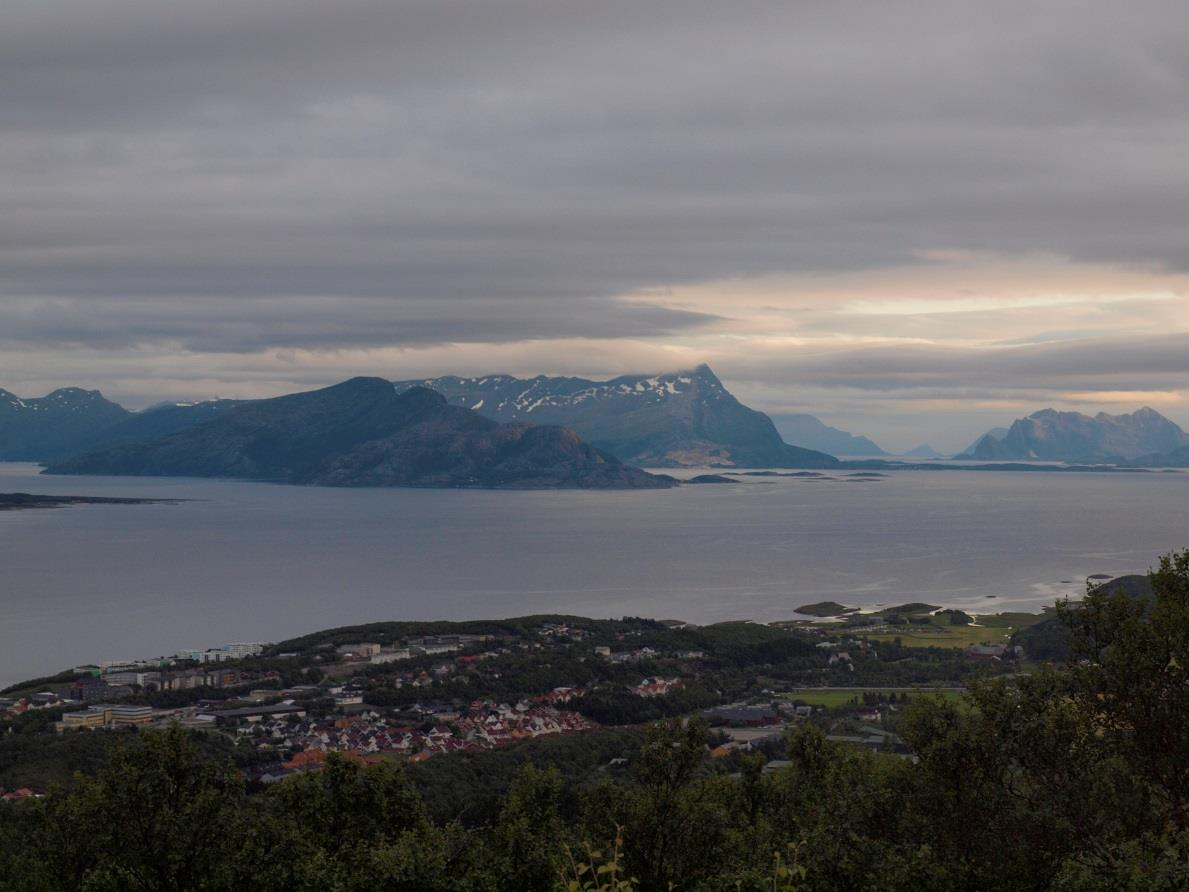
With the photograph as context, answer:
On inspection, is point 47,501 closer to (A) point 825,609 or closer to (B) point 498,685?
(A) point 825,609

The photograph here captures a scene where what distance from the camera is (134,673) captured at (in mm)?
57250

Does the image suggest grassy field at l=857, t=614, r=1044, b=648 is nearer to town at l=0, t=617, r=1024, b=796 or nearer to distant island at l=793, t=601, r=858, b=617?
town at l=0, t=617, r=1024, b=796

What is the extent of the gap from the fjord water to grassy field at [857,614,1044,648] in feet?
28.4

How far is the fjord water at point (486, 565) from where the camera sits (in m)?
83.3

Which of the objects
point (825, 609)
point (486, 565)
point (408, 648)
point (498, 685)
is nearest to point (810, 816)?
point (498, 685)

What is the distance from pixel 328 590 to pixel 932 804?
8548cm

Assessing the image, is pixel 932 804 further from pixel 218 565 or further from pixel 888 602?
pixel 218 565

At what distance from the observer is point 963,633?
70688 millimetres

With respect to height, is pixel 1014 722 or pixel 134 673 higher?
pixel 1014 722

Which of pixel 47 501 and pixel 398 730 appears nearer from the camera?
pixel 398 730

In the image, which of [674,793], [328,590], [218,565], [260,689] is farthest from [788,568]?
[674,793]

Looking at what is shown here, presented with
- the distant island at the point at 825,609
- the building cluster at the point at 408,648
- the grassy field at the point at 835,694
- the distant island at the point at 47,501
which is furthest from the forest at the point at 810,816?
the distant island at the point at 47,501

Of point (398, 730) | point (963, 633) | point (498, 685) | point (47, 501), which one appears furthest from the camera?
point (47, 501)

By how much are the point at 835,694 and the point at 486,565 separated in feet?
207
